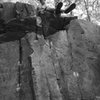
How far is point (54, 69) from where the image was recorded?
711 cm

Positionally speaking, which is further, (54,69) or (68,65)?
(68,65)

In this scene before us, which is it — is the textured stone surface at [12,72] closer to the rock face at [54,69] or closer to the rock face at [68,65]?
the rock face at [54,69]

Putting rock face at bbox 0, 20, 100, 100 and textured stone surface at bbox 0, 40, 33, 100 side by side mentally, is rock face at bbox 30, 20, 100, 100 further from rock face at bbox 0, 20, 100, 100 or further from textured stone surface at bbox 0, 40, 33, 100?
textured stone surface at bbox 0, 40, 33, 100

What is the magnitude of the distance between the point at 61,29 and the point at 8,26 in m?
2.68

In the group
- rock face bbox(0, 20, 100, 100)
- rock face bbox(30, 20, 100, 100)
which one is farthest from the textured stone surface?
rock face bbox(30, 20, 100, 100)

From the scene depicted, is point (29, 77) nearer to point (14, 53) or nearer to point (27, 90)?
point (27, 90)

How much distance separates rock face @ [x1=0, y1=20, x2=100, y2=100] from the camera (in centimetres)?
654

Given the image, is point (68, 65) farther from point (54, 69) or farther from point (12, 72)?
point (12, 72)

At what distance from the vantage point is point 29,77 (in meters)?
6.69

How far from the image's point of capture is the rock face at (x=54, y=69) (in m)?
6.54

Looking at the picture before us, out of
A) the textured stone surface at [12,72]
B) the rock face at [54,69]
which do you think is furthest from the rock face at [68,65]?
the textured stone surface at [12,72]

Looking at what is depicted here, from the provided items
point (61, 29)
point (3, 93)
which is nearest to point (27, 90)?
point (3, 93)

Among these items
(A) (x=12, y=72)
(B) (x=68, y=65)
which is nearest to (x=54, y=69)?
(B) (x=68, y=65)

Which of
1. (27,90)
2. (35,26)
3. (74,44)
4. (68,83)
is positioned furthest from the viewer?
(74,44)
